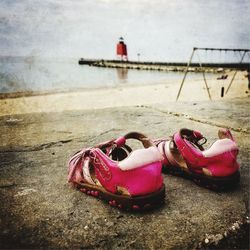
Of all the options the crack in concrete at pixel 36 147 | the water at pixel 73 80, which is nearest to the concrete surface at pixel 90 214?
the crack in concrete at pixel 36 147

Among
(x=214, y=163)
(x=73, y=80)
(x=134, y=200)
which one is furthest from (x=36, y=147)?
(x=73, y=80)

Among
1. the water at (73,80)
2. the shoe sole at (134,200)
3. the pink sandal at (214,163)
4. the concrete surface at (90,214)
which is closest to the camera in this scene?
the concrete surface at (90,214)

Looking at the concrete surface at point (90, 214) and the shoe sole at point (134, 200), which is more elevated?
the shoe sole at point (134, 200)

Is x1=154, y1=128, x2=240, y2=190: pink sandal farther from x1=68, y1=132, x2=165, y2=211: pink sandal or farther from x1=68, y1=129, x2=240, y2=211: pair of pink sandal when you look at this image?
x1=68, y1=132, x2=165, y2=211: pink sandal

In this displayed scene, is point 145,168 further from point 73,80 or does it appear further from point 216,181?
point 73,80

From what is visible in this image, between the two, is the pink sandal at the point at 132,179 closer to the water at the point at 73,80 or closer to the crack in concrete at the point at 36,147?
the crack in concrete at the point at 36,147

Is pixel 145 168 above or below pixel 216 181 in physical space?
above

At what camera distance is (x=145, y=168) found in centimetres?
150

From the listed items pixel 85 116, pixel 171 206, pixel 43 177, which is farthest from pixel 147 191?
pixel 85 116

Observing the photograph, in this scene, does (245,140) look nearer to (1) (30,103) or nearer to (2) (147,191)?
(2) (147,191)

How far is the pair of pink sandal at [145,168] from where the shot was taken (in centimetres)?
148

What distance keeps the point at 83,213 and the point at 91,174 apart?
353 mm

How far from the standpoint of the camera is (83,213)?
150 centimetres

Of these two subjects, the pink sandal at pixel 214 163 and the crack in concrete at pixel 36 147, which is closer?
the pink sandal at pixel 214 163
